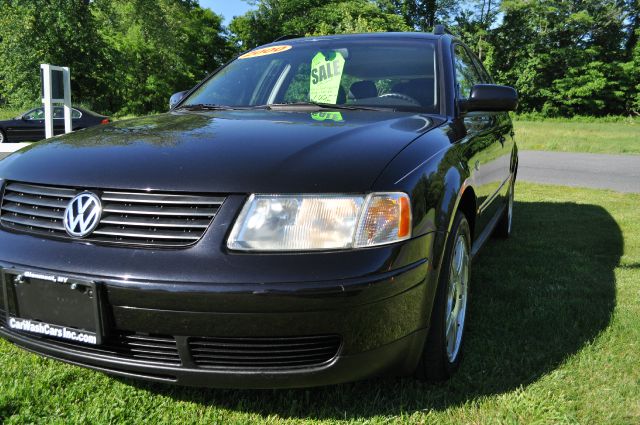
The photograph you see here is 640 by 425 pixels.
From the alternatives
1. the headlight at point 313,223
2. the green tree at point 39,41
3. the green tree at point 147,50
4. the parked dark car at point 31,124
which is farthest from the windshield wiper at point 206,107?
the green tree at point 147,50

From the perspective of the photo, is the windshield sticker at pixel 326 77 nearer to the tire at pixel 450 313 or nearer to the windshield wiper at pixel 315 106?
the windshield wiper at pixel 315 106

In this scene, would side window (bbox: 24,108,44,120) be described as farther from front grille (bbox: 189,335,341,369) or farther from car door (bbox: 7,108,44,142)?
front grille (bbox: 189,335,341,369)

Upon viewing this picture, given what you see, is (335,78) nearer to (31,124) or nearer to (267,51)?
(267,51)

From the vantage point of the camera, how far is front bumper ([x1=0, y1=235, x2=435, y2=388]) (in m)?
1.64

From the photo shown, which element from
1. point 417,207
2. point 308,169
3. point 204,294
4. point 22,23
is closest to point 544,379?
point 417,207

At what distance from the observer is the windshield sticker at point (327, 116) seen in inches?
97.5

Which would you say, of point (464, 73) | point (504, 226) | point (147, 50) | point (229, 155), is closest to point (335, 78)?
point (464, 73)

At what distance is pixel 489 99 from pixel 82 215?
→ 1892 mm

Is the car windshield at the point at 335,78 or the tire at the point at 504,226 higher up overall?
the car windshield at the point at 335,78

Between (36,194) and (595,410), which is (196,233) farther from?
(595,410)

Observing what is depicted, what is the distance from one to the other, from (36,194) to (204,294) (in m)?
0.80

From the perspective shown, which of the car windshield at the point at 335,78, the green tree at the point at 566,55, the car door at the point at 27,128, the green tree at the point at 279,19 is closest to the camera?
the car windshield at the point at 335,78

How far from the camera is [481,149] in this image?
3.02 meters

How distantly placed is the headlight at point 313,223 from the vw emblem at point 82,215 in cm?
47
